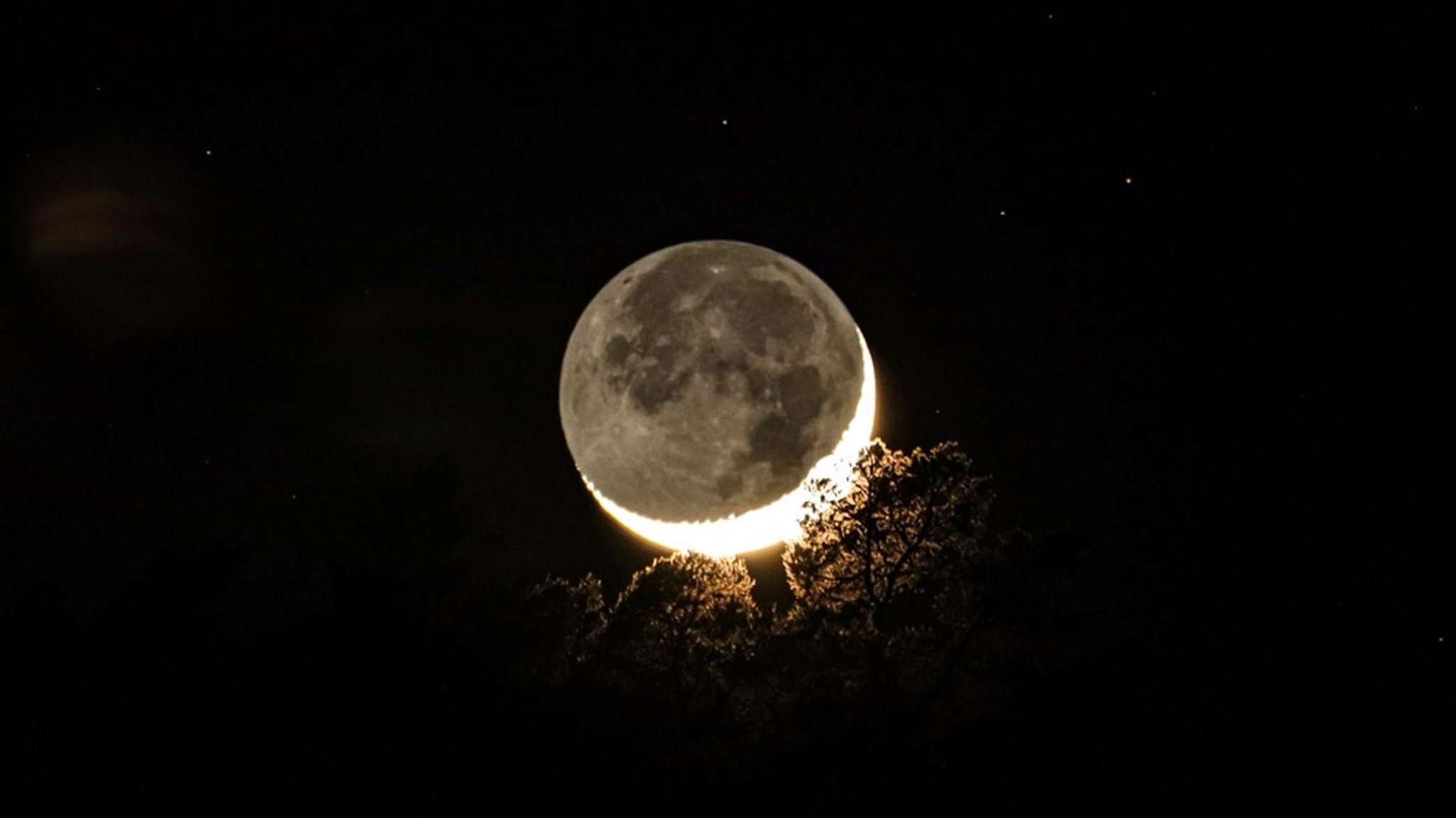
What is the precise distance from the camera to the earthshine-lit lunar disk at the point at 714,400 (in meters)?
24.8

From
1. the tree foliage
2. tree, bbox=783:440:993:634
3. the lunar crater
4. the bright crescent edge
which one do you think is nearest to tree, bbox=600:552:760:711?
the tree foliage

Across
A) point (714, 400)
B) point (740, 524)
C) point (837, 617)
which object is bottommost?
point (837, 617)

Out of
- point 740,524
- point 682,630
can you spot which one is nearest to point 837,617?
point 682,630

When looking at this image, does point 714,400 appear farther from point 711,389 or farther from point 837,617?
point 837,617

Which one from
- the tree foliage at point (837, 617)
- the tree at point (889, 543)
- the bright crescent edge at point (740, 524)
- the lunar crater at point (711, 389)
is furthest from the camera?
the bright crescent edge at point (740, 524)

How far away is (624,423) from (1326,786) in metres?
17.8

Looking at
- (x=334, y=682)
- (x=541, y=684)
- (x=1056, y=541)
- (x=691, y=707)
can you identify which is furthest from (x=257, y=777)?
(x=1056, y=541)

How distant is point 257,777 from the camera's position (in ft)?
32.6

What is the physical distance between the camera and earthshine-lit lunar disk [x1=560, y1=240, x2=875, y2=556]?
81.3 feet

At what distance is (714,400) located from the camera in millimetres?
24484

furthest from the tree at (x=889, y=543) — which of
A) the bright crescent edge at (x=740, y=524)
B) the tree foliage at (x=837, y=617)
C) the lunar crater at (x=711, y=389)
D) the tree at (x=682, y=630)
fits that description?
the lunar crater at (x=711, y=389)

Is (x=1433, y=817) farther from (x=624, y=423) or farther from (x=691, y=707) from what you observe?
(x=624, y=423)

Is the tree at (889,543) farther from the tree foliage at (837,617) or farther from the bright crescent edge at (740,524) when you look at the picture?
the bright crescent edge at (740,524)

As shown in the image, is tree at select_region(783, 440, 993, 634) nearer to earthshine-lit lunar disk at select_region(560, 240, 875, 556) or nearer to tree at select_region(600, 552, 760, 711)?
tree at select_region(600, 552, 760, 711)
